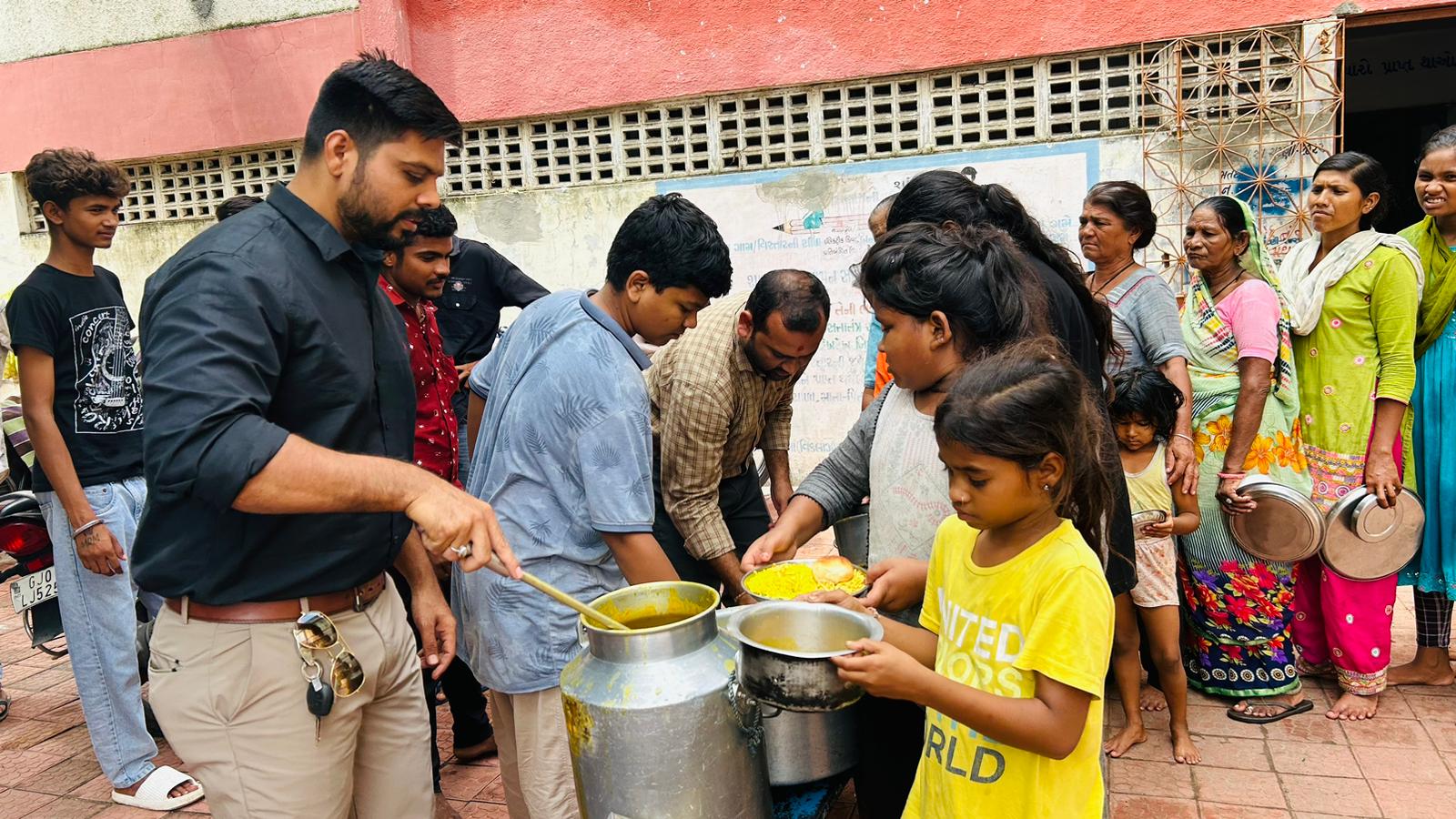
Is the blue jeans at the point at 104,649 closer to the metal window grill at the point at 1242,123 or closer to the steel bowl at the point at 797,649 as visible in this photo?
the steel bowl at the point at 797,649

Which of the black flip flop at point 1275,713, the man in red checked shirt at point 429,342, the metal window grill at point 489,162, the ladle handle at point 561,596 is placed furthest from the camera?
the metal window grill at point 489,162

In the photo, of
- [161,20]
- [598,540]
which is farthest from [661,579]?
[161,20]

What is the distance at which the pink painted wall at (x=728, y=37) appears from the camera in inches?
238

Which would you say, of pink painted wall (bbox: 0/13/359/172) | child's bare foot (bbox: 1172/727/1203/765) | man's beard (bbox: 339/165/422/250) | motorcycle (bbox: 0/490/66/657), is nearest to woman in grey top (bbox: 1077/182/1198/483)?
child's bare foot (bbox: 1172/727/1203/765)

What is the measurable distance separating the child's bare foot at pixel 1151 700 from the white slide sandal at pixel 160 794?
3.79 metres

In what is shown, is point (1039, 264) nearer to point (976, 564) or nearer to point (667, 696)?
point (976, 564)

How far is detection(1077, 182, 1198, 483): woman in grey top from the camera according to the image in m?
3.72

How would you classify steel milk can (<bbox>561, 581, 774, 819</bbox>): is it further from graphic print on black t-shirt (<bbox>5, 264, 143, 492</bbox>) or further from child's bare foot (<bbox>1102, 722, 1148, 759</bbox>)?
graphic print on black t-shirt (<bbox>5, 264, 143, 492</bbox>)

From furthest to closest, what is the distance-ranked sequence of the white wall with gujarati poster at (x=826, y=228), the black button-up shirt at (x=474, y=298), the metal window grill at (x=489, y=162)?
1. the metal window grill at (x=489, y=162)
2. the white wall with gujarati poster at (x=826, y=228)
3. the black button-up shirt at (x=474, y=298)

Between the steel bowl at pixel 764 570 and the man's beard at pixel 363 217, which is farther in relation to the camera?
the steel bowl at pixel 764 570

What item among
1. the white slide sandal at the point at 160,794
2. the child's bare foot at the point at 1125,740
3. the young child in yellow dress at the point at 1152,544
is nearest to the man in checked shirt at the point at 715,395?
the young child in yellow dress at the point at 1152,544

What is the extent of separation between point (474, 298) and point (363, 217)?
9.16ft

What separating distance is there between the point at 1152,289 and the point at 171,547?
3448mm

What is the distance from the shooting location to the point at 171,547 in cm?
191
